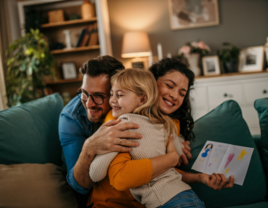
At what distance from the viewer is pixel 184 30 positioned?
3451 mm

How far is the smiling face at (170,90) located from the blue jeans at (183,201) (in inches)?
16.5

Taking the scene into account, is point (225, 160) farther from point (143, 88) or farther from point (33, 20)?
point (33, 20)

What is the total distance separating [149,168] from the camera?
0.82 meters

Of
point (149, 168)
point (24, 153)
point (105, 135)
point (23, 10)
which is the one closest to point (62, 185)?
point (24, 153)

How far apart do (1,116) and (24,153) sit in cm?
22

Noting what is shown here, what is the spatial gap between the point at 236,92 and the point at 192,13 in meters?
1.45

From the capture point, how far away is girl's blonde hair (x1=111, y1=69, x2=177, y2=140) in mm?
986

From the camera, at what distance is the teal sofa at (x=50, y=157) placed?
2.90 feet

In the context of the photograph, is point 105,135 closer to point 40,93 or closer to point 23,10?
point 40,93

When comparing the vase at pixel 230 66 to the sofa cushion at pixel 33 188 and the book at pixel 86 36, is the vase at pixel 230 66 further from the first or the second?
the sofa cushion at pixel 33 188

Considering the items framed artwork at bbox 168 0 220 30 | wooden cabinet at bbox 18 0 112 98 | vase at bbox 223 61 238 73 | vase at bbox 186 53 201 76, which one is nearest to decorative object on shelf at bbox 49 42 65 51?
wooden cabinet at bbox 18 0 112 98

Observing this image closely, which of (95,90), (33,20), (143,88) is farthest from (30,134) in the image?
(33,20)

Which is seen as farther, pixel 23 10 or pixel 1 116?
pixel 23 10

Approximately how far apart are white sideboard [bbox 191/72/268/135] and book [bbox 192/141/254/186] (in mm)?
1519
